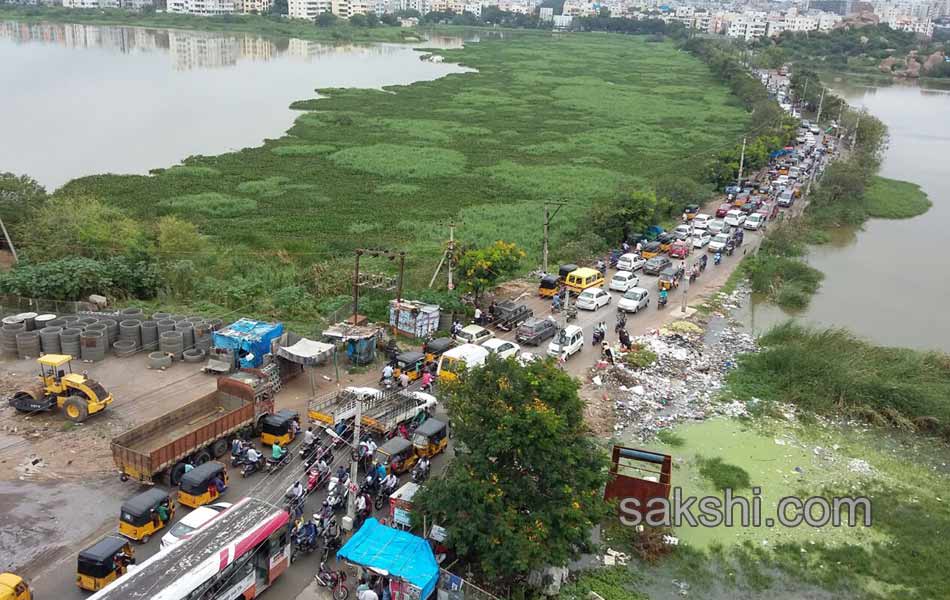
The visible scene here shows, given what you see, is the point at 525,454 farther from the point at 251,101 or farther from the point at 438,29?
the point at 438,29

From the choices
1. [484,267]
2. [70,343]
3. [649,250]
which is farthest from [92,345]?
[649,250]

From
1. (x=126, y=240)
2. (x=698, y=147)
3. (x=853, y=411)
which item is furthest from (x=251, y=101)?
(x=853, y=411)

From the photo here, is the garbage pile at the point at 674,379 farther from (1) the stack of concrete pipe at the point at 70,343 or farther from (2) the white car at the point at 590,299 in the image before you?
(1) the stack of concrete pipe at the point at 70,343

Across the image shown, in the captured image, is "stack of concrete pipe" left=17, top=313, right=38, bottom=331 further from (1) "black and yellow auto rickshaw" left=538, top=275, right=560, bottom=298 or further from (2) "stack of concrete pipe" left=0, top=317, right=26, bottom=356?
(1) "black and yellow auto rickshaw" left=538, top=275, right=560, bottom=298

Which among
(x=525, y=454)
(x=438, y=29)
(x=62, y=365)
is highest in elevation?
(x=438, y=29)

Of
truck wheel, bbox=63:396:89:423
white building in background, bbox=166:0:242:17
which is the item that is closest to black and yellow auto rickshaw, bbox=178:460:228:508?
truck wheel, bbox=63:396:89:423

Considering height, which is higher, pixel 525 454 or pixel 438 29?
pixel 438 29
